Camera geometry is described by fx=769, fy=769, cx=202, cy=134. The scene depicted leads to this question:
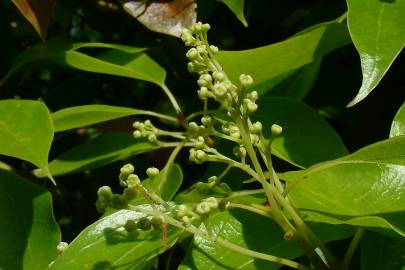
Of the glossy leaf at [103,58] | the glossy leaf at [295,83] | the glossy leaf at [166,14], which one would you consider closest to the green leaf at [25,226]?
the glossy leaf at [103,58]

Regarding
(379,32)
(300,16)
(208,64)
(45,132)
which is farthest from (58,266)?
(300,16)

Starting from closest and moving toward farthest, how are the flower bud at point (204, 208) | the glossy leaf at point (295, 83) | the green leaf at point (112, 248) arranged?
the flower bud at point (204, 208) < the green leaf at point (112, 248) < the glossy leaf at point (295, 83)

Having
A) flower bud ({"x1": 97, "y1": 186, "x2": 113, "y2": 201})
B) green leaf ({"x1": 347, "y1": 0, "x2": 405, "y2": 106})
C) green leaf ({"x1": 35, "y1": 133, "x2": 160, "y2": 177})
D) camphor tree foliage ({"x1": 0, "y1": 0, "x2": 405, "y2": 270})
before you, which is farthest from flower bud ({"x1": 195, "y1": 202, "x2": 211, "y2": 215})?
green leaf ({"x1": 35, "y1": 133, "x2": 160, "y2": 177})

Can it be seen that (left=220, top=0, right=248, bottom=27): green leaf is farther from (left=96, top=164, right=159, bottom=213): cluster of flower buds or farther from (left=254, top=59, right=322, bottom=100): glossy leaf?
(left=96, top=164, right=159, bottom=213): cluster of flower buds

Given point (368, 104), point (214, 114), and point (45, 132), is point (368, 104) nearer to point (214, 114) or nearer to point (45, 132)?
point (214, 114)

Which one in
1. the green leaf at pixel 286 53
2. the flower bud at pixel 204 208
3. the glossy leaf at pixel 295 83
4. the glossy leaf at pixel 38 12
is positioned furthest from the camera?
the glossy leaf at pixel 295 83

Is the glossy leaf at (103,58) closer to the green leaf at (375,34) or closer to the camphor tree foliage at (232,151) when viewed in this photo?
the camphor tree foliage at (232,151)

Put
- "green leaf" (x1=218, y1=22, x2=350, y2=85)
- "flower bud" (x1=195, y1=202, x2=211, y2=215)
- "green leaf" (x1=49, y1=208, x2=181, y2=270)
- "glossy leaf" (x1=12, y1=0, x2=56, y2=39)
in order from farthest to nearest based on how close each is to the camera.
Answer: "glossy leaf" (x1=12, y1=0, x2=56, y2=39), "green leaf" (x1=218, y1=22, x2=350, y2=85), "green leaf" (x1=49, y1=208, x2=181, y2=270), "flower bud" (x1=195, y1=202, x2=211, y2=215)
